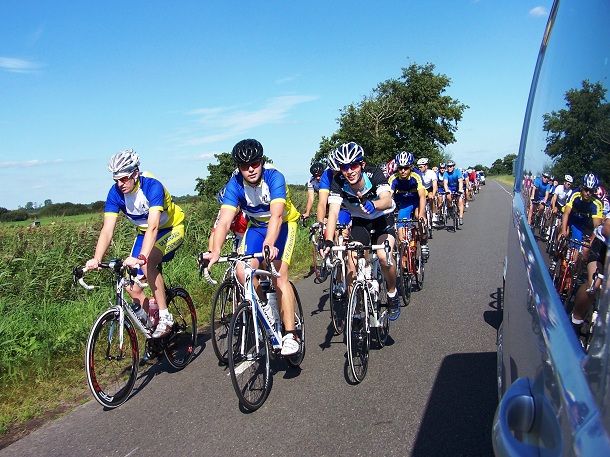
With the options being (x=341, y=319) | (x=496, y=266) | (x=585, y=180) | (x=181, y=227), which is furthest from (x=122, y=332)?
(x=496, y=266)

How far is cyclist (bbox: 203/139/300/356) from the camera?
4918 millimetres

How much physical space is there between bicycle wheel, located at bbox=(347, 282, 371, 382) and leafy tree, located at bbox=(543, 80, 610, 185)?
126 inches

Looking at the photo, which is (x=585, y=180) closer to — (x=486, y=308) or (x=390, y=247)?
(x=390, y=247)

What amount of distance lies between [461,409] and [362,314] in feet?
4.36

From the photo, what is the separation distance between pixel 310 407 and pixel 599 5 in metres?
→ 3.59

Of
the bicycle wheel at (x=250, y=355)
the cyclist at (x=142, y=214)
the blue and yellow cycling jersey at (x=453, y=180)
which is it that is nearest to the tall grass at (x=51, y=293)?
the cyclist at (x=142, y=214)

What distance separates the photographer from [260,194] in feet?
17.5

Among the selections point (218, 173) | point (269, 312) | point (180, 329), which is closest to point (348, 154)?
point (269, 312)

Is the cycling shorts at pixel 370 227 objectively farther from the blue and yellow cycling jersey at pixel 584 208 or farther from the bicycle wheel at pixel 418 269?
the blue and yellow cycling jersey at pixel 584 208

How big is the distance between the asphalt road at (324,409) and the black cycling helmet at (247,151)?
6.92ft

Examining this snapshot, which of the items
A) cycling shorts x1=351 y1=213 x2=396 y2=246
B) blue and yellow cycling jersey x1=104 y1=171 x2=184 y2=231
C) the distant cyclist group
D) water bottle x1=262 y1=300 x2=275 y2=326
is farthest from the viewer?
cycling shorts x1=351 y1=213 x2=396 y2=246

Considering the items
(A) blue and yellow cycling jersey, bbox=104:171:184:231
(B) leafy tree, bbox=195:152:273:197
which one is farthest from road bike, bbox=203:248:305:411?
(B) leafy tree, bbox=195:152:273:197

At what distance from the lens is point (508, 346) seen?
2043 millimetres

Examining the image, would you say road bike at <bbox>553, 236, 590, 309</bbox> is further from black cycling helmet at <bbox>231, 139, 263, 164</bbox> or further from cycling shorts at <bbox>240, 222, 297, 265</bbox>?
cycling shorts at <bbox>240, 222, 297, 265</bbox>
